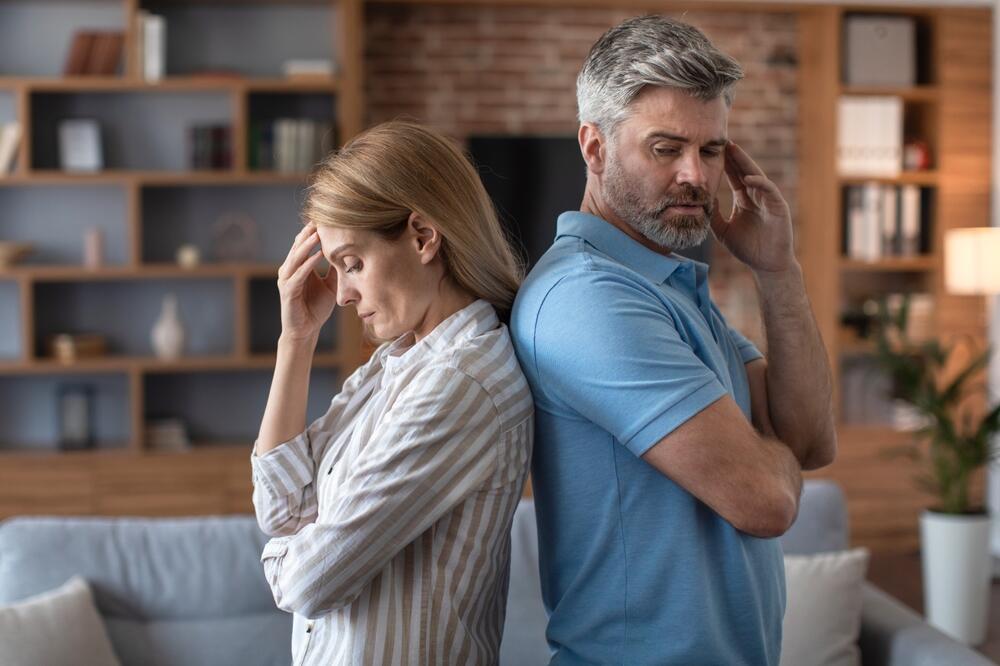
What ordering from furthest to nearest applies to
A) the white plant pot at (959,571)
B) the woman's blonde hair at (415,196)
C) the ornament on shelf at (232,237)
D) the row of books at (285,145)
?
the ornament on shelf at (232,237) → the row of books at (285,145) → the white plant pot at (959,571) → the woman's blonde hair at (415,196)

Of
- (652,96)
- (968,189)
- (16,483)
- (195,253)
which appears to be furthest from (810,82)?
(652,96)

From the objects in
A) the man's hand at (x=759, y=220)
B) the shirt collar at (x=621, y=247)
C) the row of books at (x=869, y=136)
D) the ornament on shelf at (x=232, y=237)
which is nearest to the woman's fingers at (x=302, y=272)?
the shirt collar at (x=621, y=247)

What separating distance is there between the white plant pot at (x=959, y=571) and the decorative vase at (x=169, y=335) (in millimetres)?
3181

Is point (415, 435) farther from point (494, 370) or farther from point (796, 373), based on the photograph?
point (796, 373)

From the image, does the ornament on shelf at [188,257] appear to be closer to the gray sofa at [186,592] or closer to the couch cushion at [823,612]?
the gray sofa at [186,592]

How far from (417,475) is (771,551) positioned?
509mm

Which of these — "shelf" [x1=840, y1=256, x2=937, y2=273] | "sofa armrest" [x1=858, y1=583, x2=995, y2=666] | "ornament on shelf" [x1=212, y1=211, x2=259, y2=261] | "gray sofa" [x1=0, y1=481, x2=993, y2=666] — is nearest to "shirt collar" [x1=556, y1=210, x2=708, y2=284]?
"sofa armrest" [x1=858, y1=583, x2=995, y2=666]

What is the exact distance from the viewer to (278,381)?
1670 mm

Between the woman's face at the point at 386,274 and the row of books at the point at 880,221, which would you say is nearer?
the woman's face at the point at 386,274

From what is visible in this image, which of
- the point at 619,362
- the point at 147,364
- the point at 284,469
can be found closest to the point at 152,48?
the point at 147,364

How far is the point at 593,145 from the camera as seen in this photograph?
1572 mm

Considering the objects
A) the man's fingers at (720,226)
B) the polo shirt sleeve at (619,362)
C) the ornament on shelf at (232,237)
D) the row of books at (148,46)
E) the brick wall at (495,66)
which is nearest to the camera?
the polo shirt sleeve at (619,362)

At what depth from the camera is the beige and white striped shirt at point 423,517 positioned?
1.37 metres

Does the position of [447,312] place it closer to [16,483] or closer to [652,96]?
[652,96]
